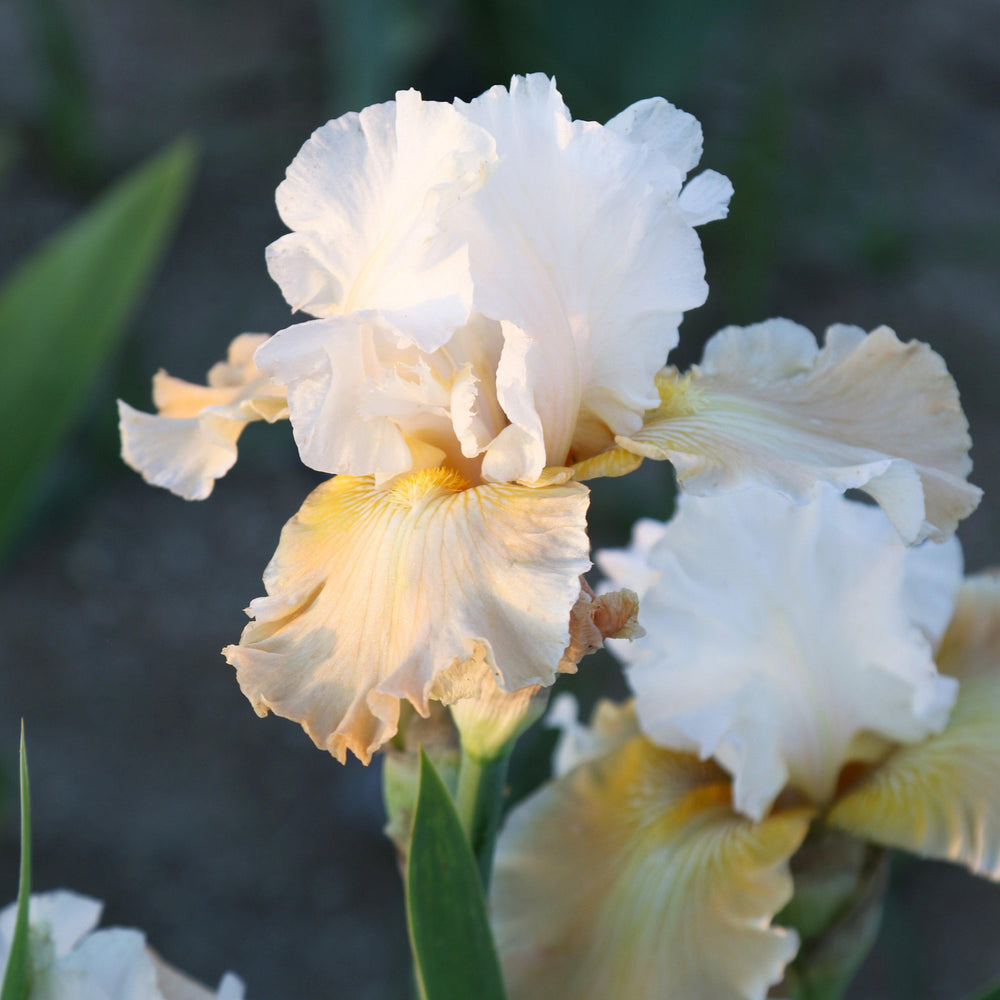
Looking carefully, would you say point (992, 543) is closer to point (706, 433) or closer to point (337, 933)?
point (337, 933)

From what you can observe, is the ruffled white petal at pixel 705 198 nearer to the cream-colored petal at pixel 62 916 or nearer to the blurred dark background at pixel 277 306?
the cream-colored petal at pixel 62 916

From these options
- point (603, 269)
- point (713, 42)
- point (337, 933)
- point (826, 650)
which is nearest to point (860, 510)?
point (826, 650)

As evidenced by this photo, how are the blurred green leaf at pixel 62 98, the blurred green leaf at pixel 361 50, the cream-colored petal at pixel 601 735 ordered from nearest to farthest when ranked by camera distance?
the cream-colored petal at pixel 601 735
the blurred green leaf at pixel 361 50
the blurred green leaf at pixel 62 98

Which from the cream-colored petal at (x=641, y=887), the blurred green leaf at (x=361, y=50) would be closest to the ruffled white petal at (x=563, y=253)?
the cream-colored petal at (x=641, y=887)

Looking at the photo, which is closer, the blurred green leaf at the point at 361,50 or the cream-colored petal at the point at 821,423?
the cream-colored petal at the point at 821,423

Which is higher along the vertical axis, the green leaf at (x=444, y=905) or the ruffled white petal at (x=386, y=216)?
the ruffled white petal at (x=386, y=216)

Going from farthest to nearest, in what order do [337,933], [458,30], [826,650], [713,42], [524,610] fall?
[458,30], [713,42], [337,933], [826,650], [524,610]

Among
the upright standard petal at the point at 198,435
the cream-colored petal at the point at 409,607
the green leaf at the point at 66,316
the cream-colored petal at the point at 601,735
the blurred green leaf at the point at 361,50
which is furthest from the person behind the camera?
the blurred green leaf at the point at 361,50

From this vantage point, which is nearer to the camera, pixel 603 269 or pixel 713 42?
pixel 603 269
